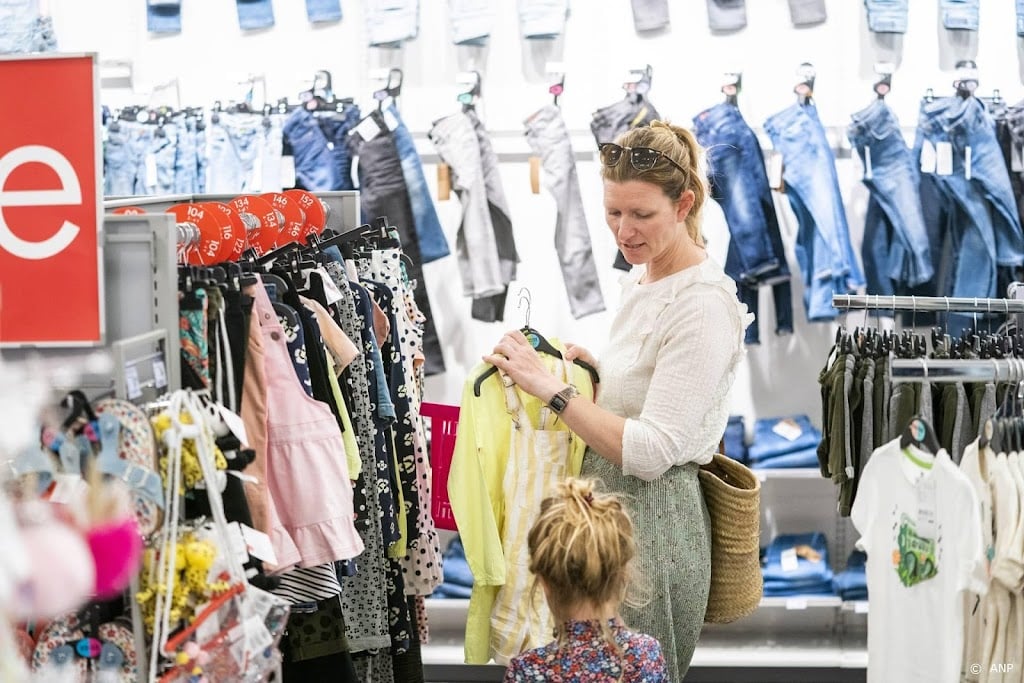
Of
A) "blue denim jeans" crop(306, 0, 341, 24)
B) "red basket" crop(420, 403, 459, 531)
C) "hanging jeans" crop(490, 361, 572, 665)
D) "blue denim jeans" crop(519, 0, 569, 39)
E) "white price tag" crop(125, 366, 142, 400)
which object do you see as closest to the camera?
"white price tag" crop(125, 366, 142, 400)

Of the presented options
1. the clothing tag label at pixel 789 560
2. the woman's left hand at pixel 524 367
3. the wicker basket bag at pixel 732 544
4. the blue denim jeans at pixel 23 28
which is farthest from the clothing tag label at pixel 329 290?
the blue denim jeans at pixel 23 28

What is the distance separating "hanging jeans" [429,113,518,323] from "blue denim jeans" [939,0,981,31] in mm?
1858

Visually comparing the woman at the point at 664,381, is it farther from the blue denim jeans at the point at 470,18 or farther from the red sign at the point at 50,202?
the blue denim jeans at the point at 470,18

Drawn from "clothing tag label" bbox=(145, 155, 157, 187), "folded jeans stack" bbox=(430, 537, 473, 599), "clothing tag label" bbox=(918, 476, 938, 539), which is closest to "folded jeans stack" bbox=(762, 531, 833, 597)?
"folded jeans stack" bbox=(430, 537, 473, 599)

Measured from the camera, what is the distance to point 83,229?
2008mm

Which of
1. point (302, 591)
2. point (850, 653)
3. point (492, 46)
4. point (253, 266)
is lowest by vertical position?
point (850, 653)

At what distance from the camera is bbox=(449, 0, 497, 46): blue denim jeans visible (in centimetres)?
483

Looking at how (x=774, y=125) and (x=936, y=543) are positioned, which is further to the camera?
(x=774, y=125)

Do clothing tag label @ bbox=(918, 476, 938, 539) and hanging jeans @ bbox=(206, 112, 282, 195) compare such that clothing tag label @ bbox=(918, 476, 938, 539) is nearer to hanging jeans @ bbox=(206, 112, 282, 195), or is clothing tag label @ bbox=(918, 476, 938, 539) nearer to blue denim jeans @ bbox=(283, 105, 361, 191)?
blue denim jeans @ bbox=(283, 105, 361, 191)

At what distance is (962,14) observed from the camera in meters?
4.63

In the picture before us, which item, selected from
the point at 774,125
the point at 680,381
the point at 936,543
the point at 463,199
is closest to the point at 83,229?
the point at 680,381

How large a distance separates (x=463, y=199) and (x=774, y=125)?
1216 millimetres

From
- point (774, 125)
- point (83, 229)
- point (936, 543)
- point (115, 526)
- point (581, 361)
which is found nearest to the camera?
point (115, 526)

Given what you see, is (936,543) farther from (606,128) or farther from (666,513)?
(606,128)
